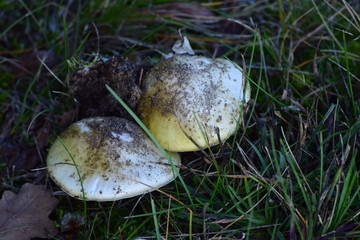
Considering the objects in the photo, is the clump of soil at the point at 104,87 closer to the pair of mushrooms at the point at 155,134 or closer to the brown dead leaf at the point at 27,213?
the pair of mushrooms at the point at 155,134

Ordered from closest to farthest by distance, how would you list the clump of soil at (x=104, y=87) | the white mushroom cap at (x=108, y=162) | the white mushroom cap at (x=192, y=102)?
the white mushroom cap at (x=108, y=162)
the white mushroom cap at (x=192, y=102)
the clump of soil at (x=104, y=87)

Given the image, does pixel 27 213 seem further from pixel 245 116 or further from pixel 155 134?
pixel 245 116

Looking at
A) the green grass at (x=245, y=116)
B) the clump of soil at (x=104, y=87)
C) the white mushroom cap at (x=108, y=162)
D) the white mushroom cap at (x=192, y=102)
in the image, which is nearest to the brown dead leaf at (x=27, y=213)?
the green grass at (x=245, y=116)

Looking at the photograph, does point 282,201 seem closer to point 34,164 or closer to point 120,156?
point 120,156

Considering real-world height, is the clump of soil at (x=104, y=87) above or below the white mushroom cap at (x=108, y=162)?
above

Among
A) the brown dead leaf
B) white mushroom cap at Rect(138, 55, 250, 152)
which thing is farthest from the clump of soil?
the brown dead leaf

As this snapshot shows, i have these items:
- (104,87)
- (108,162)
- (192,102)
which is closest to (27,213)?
Answer: (108,162)
